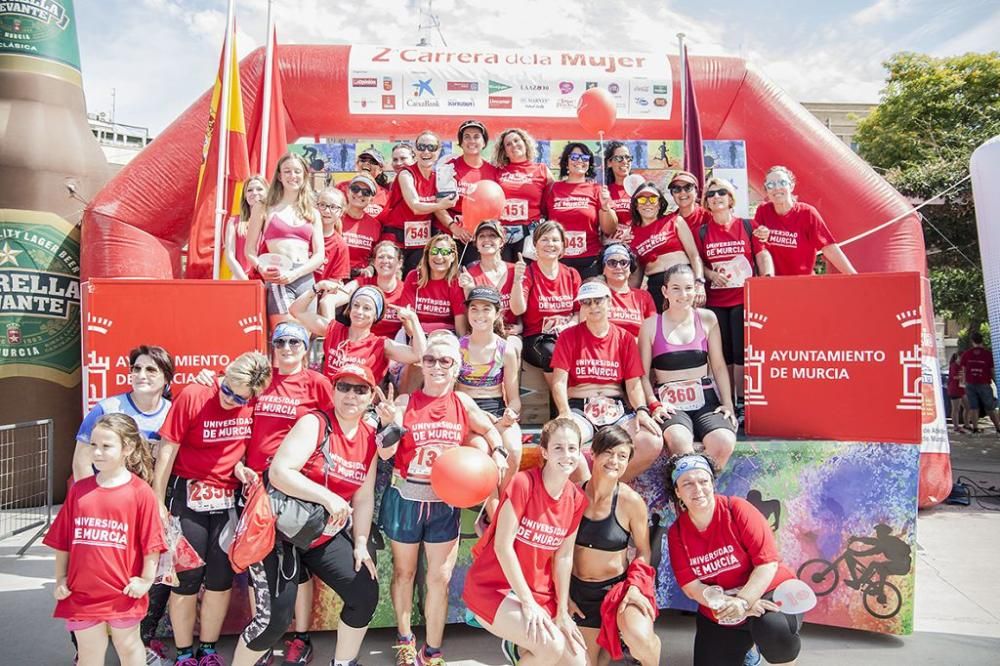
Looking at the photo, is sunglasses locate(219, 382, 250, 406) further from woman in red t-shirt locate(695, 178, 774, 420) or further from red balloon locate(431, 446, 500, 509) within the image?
woman in red t-shirt locate(695, 178, 774, 420)

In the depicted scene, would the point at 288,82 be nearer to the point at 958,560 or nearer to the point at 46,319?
the point at 46,319

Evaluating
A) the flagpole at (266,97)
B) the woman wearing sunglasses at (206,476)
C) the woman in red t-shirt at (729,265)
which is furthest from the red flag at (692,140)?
the woman wearing sunglasses at (206,476)

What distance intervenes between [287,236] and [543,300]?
189 centimetres

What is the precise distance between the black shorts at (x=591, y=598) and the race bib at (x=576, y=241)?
9.22ft

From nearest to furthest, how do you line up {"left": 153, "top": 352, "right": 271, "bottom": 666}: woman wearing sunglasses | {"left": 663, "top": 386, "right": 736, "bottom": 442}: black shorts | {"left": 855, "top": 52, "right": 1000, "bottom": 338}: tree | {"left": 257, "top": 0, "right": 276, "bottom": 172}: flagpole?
{"left": 153, "top": 352, "right": 271, "bottom": 666}: woman wearing sunglasses < {"left": 663, "top": 386, "right": 736, "bottom": 442}: black shorts < {"left": 257, "top": 0, "right": 276, "bottom": 172}: flagpole < {"left": 855, "top": 52, "right": 1000, "bottom": 338}: tree

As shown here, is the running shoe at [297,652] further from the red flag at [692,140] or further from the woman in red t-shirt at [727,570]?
the red flag at [692,140]

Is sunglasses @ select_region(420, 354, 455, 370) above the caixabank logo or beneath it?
beneath

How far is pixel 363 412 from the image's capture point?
3488mm

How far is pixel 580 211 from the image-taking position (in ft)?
17.6

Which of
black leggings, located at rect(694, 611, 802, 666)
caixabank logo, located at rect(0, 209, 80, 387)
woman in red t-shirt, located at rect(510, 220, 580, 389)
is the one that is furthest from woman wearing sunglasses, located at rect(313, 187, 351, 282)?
caixabank logo, located at rect(0, 209, 80, 387)

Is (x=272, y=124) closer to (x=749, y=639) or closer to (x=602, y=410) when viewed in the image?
(x=602, y=410)

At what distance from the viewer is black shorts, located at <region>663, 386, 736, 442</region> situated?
3867 mm

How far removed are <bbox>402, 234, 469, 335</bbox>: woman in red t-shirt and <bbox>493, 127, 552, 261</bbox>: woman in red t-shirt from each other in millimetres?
926

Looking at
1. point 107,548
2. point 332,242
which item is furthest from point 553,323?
point 107,548
